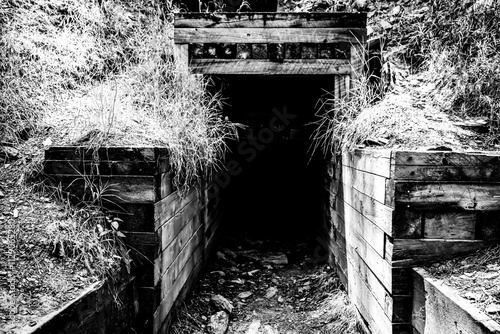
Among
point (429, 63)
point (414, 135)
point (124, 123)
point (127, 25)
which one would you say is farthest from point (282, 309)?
point (127, 25)

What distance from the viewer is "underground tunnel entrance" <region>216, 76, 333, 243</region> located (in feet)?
21.9

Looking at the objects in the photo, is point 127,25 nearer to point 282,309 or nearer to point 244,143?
point 244,143

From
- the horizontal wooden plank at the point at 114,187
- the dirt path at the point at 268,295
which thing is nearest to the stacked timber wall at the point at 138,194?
the horizontal wooden plank at the point at 114,187

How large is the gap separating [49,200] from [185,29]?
8.75ft

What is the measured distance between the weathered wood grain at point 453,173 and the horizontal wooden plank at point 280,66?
234cm

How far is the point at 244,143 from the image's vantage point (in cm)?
738

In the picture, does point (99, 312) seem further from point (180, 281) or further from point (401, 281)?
point (401, 281)

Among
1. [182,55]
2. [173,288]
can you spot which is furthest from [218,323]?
[182,55]

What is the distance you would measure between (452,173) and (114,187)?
7.26 ft

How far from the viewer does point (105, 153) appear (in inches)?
93.4

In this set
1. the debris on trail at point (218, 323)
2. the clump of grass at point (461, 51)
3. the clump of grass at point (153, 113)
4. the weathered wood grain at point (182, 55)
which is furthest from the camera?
the weathered wood grain at point (182, 55)

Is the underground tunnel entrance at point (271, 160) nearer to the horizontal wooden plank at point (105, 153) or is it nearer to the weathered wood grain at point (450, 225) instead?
the horizontal wooden plank at point (105, 153)

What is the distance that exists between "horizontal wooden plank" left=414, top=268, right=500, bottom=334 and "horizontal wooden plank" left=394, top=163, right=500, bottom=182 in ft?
1.85

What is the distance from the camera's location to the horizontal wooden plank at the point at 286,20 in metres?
4.03
